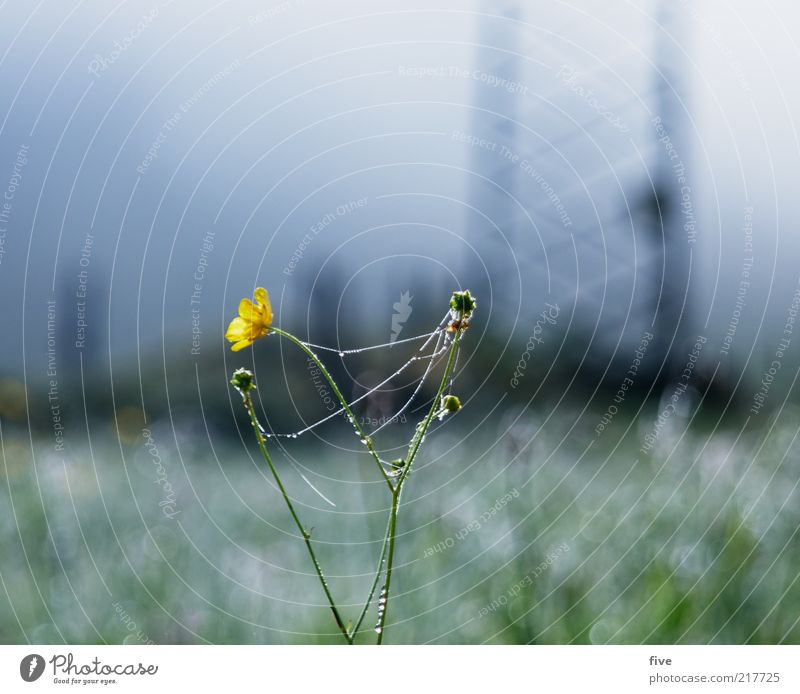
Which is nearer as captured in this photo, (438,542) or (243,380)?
(243,380)

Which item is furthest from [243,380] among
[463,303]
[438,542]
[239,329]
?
[438,542]

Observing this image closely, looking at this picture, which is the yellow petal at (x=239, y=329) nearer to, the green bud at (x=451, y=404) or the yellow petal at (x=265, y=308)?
the yellow petal at (x=265, y=308)

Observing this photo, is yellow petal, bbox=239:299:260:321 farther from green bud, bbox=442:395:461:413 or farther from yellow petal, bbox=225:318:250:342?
green bud, bbox=442:395:461:413

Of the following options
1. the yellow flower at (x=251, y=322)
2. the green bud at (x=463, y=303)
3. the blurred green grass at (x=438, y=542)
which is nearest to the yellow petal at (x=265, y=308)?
the yellow flower at (x=251, y=322)

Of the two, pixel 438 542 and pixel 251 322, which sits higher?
pixel 251 322

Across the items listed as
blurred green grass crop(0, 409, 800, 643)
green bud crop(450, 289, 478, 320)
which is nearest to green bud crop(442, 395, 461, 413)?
green bud crop(450, 289, 478, 320)

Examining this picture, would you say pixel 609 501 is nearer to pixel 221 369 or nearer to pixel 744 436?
pixel 744 436

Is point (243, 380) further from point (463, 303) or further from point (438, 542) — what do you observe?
point (438, 542)
